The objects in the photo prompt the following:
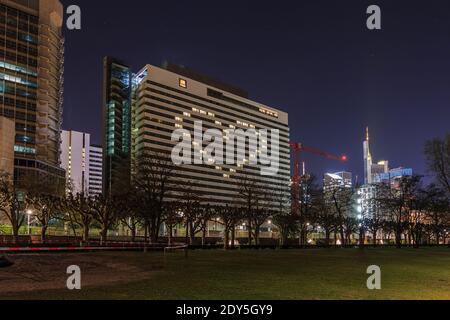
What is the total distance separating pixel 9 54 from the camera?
138 metres

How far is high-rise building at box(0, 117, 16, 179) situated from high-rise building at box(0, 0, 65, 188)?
699 centimetres

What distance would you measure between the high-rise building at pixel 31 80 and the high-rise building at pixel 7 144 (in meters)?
6.99

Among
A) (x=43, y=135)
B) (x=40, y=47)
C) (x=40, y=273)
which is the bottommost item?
(x=40, y=273)

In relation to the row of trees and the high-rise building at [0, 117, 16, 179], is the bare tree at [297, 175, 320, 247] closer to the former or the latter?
the row of trees

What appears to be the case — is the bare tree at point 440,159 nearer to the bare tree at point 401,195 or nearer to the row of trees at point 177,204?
the row of trees at point 177,204

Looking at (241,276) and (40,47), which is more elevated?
(40,47)

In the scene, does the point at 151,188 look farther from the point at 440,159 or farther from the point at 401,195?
the point at 401,195

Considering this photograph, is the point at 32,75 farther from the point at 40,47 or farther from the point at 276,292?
the point at 276,292

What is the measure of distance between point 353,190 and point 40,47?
105767 mm

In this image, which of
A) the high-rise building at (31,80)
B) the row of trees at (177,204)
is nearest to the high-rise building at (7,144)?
the high-rise building at (31,80)

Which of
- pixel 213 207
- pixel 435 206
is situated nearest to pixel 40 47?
pixel 213 207

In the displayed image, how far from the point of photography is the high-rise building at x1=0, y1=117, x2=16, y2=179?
11806 cm

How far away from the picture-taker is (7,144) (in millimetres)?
120812

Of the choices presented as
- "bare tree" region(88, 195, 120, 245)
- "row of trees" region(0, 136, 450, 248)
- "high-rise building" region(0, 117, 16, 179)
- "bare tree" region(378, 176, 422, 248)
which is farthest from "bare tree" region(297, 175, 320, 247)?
"high-rise building" region(0, 117, 16, 179)
